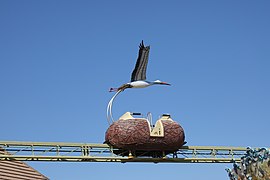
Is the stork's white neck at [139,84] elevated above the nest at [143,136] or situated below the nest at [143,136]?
above

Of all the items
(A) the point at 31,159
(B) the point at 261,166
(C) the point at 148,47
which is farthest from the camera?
(C) the point at 148,47

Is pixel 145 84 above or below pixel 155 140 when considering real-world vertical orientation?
above

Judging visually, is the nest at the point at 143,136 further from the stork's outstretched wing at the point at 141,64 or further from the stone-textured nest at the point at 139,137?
the stork's outstretched wing at the point at 141,64

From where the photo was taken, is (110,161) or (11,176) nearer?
(110,161)

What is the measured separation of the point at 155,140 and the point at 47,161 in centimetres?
425

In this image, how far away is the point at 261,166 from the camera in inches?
606

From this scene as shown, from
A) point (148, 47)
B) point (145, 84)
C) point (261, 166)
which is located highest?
point (148, 47)

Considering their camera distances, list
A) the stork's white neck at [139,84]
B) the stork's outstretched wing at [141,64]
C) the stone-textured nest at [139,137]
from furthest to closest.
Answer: the stork's outstretched wing at [141,64]
the stork's white neck at [139,84]
the stone-textured nest at [139,137]

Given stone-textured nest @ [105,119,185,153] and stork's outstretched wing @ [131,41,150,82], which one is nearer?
stone-textured nest @ [105,119,185,153]

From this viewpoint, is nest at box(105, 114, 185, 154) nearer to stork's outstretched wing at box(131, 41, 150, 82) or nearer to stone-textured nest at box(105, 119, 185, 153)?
stone-textured nest at box(105, 119, 185, 153)

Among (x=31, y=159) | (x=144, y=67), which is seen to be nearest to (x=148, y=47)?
(x=144, y=67)

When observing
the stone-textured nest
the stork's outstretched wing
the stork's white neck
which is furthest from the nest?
the stork's outstretched wing

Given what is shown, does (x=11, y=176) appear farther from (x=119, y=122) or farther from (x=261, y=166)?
(x=261, y=166)

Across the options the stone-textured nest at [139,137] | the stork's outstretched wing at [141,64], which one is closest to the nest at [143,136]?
the stone-textured nest at [139,137]
